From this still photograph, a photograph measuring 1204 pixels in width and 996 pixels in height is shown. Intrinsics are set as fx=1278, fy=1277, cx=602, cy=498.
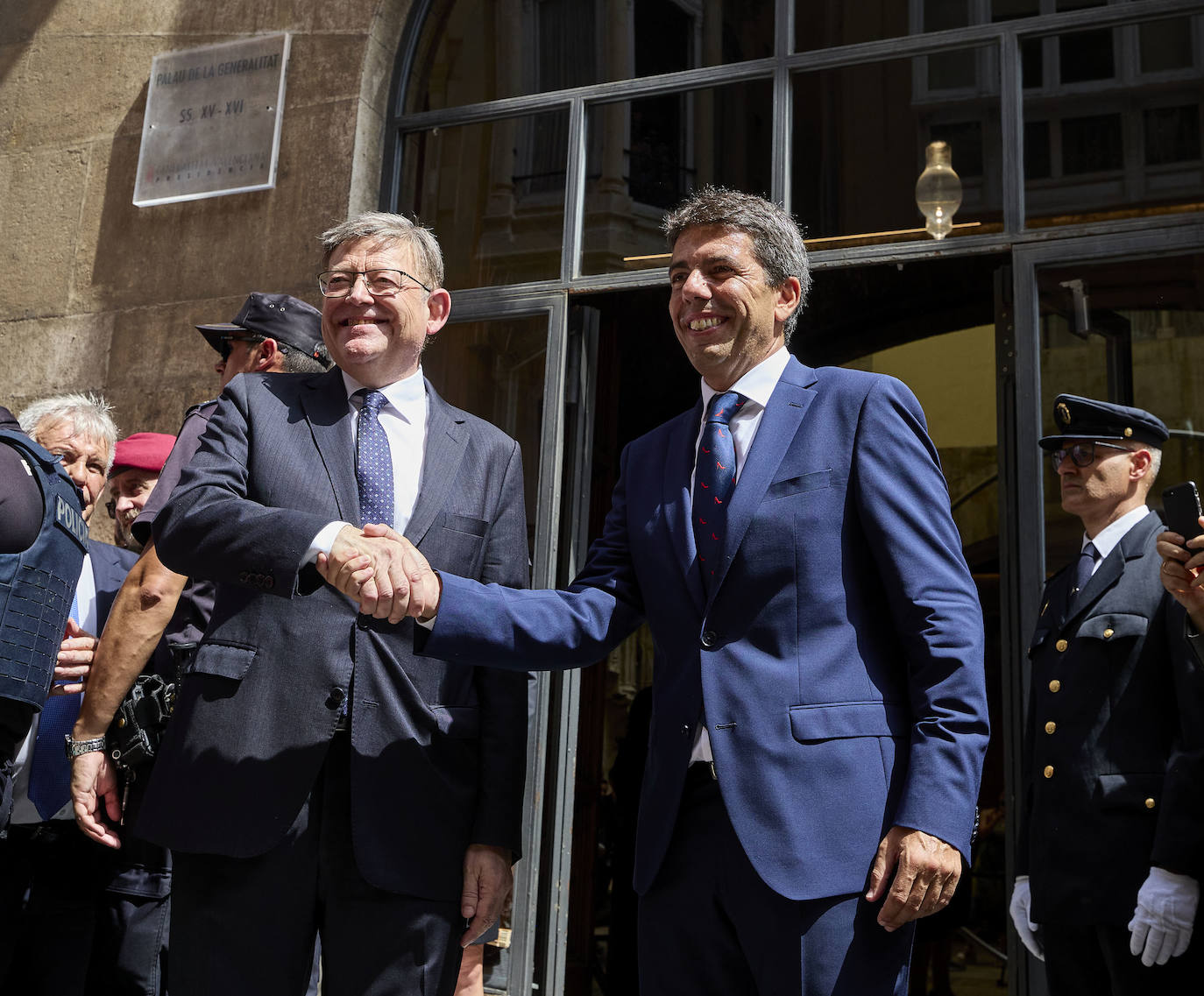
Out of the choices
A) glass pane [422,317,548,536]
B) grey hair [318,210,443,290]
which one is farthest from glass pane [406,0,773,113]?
grey hair [318,210,443,290]

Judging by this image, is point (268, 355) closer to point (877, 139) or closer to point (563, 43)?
point (563, 43)

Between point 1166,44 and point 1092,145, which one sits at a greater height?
point 1166,44

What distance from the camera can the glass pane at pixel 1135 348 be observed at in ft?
14.3

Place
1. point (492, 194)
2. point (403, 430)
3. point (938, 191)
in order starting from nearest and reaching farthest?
point (403, 430) → point (938, 191) → point (492, 194)

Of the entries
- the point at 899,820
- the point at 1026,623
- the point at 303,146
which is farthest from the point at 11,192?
the point at 899,820

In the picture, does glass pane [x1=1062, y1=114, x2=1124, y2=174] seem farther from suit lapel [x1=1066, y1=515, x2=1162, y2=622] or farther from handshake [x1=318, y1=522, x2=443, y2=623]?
handshake [x1=318, y1=522, x2=443, y2=623]

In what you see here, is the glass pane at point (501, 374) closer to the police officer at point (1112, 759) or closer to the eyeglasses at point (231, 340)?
the eyeglasses at point (231, 340)

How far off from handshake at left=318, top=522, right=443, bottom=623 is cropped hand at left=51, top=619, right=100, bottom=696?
5.04ft

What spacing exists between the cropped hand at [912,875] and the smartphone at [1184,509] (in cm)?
127

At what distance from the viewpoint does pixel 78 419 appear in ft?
13.5

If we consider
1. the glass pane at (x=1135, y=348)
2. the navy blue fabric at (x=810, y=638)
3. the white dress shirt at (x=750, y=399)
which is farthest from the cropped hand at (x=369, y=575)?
the glass pane at (x=1135, y=348)

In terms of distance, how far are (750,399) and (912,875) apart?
1010 millimetres

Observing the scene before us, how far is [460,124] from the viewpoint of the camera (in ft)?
18.5

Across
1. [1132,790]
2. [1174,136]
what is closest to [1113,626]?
[1132,790]
